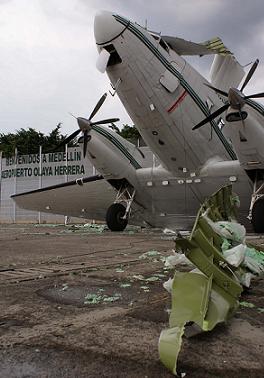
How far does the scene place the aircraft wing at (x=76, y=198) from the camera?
60.3 ft

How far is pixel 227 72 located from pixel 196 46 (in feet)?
8.18

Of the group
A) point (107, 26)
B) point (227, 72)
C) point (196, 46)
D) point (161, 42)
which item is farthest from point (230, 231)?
point (227, 72)

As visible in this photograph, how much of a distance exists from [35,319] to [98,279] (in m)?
1.61

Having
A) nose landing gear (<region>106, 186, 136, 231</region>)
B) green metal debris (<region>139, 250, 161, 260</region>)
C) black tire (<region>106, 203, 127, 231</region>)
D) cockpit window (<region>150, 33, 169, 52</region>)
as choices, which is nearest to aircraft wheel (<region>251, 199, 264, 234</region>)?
nose landing gear (<region>106, 186, 136, 231</region>)

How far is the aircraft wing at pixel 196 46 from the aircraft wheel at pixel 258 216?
6260 mm

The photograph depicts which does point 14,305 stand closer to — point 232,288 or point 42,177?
point 232,288

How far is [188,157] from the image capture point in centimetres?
1443

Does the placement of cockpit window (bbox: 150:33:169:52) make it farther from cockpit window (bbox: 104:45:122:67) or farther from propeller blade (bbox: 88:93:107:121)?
propeller blade (bbox: 88:93:107:121)

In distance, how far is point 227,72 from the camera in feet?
55.4

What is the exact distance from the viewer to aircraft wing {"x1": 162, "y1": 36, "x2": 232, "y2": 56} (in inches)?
580

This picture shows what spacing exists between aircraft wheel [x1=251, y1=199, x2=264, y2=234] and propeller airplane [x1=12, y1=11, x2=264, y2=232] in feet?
0.10

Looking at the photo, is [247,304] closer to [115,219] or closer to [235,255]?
[235,255]

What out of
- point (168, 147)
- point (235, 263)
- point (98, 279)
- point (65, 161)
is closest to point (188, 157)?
point (168, 147)

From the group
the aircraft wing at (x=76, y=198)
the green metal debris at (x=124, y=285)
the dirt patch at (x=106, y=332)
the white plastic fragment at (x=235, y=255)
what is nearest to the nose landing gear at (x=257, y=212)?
the aircraft wing at (x=76, y=198)
